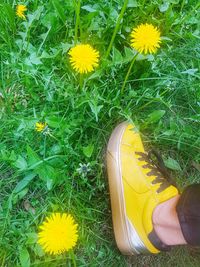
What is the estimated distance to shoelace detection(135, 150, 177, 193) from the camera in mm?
1379

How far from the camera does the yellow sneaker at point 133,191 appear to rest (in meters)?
1.29

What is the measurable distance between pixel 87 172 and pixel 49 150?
14 cm

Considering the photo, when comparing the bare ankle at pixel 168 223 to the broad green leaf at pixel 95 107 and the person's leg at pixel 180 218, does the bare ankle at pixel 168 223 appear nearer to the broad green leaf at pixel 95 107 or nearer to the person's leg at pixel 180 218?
the person's leg at pixel 180 218

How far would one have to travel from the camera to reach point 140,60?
53.9 inches

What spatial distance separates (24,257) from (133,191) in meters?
0.38

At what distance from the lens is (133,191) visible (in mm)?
1334

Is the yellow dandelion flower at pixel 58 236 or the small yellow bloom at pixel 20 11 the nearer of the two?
the yellow dandelion flower at pixel 58 236

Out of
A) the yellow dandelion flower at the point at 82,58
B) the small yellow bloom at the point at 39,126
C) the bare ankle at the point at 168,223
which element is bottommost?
the bare ankle at the point at 168,223

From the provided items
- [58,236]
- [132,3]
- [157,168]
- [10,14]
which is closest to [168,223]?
[157,168]

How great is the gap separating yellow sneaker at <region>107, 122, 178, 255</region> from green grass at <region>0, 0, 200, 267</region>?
0.05m

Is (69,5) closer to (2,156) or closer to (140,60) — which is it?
(140,60)

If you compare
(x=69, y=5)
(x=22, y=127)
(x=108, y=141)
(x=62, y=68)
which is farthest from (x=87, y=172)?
(x=69, y=5)

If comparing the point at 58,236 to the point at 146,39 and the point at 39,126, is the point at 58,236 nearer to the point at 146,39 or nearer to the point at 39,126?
the point at 39,126

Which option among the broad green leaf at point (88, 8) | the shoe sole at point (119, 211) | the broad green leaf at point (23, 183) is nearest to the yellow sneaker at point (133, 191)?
the shoe sole at point (119, 211)
